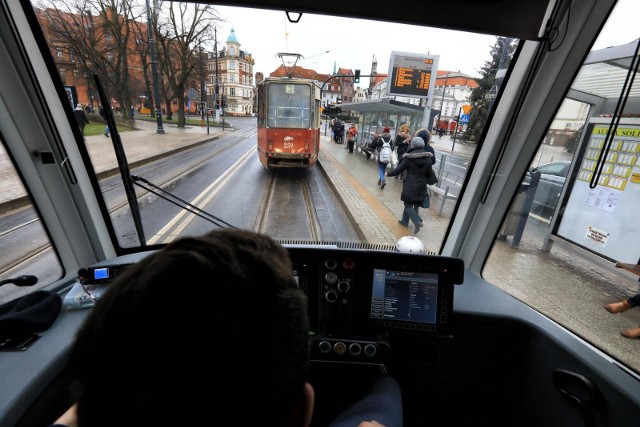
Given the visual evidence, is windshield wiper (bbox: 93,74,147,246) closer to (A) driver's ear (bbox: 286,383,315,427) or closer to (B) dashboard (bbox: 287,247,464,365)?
(B) dashboard (bbox: 287,247,464,365)

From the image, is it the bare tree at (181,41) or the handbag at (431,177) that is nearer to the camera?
the bare tree at (181,41)

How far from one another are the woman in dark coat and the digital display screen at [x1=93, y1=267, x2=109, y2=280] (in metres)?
2.63

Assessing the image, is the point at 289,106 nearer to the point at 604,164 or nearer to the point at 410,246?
the point at 410,246

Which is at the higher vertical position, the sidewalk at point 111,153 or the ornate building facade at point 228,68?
the ornate building facade at point 228,68

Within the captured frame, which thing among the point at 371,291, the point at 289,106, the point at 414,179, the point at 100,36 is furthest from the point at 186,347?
the point at 289,106

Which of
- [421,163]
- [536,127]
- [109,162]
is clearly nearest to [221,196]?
[109,162]

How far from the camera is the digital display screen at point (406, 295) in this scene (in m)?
2.05

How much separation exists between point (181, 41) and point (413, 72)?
2017 millimetres

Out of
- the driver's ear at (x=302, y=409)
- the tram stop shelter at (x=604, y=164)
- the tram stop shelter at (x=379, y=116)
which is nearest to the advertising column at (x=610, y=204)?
the tram stop shelter at (x=604, y=164)

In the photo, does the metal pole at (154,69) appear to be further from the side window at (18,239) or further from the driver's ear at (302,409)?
the driver's ear at (302,409)

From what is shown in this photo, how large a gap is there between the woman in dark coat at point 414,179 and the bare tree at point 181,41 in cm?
247

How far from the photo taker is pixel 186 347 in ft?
1.57

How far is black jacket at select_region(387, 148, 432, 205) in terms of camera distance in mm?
3574

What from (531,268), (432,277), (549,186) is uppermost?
(549,186)
